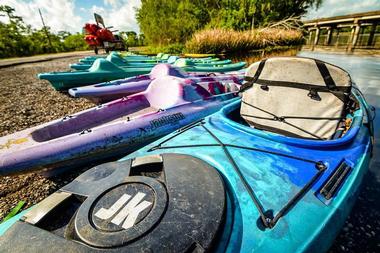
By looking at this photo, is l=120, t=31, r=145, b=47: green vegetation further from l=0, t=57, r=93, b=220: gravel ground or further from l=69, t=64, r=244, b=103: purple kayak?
l=69, t=64, r=244, b=103: purple kayak

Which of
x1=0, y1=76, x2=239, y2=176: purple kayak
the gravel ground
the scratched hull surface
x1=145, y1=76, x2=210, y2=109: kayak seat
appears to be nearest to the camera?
the scratched hull surface

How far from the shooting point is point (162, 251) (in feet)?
2.80

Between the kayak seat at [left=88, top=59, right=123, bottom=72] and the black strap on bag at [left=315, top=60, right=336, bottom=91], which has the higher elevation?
the black strap on bag at [left=315, top=60, right=336, bottom=91]

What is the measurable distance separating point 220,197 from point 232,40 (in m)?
11.7

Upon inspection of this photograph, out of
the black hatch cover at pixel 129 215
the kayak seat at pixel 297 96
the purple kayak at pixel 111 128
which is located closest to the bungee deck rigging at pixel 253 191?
the black hatch cover at pixel 129 215

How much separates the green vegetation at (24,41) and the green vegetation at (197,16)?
14.5 m

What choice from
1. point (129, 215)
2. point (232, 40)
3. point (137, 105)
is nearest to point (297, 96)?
point (129, 215)

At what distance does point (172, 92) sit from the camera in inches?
131

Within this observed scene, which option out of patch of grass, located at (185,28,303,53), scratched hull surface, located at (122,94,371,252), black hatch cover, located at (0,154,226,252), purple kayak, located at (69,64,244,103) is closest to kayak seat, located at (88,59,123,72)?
purple kayak, located at (69,64,244,103)

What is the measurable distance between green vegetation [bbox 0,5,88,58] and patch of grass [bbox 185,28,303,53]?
20058 mm

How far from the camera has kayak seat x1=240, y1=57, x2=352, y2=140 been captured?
178 cm

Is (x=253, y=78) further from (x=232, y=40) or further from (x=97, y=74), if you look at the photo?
(x=232, y=40)

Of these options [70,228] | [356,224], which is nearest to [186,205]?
[70,228]

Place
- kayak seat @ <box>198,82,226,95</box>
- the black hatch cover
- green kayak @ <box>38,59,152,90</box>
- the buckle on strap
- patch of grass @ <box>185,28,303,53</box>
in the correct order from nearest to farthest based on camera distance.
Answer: the black hatch cover, the buckle on strap, kayak seat @ <box>198,82,226,95</box>, green kayak @ <box>38,59,152,90</box>, patch of grass @ <box>185,28,303,53</box>
